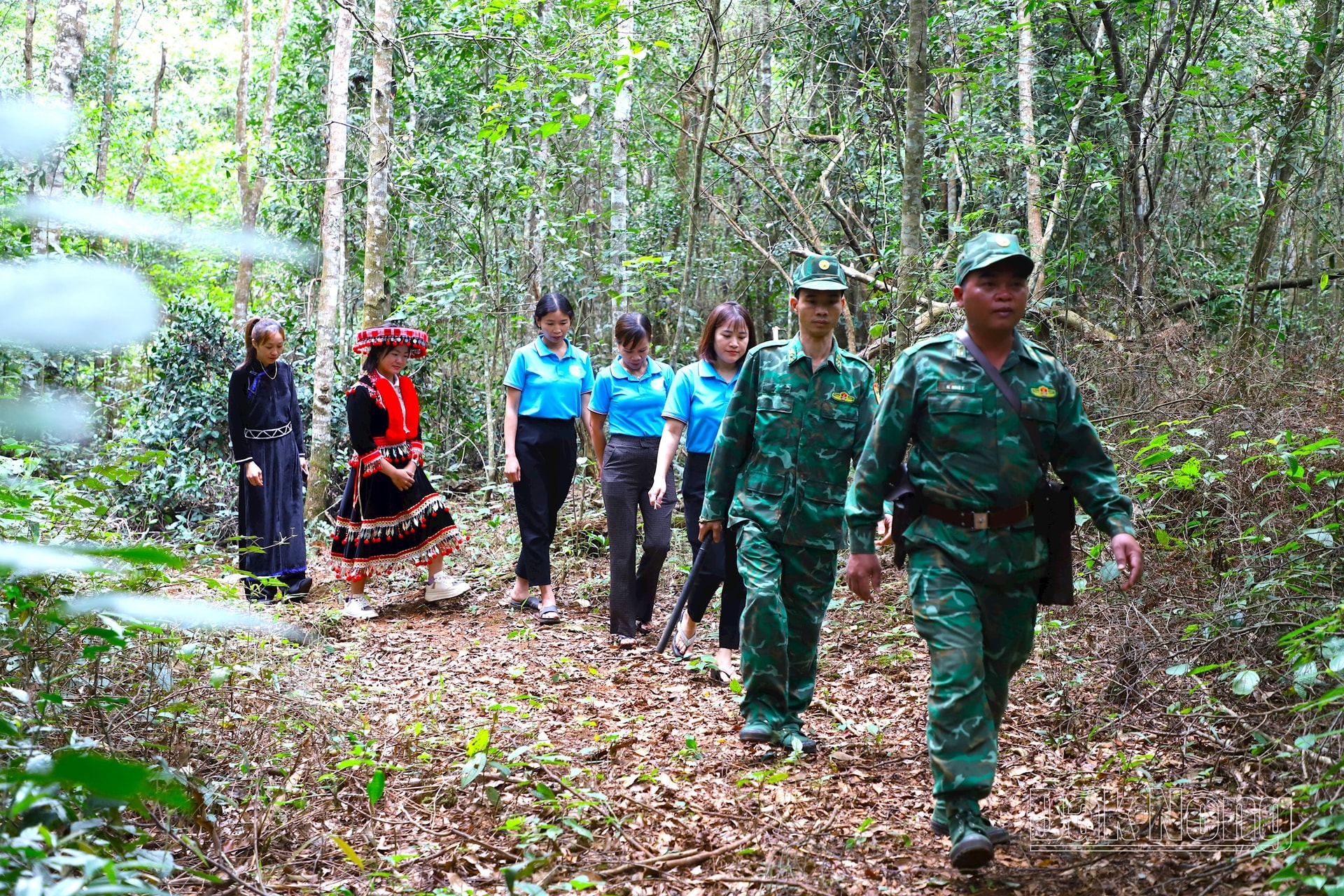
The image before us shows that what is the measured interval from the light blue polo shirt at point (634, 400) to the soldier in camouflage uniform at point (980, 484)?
337 cm

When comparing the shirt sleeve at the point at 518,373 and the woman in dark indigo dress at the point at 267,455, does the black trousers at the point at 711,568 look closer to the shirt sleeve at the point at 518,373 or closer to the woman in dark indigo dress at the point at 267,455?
the shirt sleeve at the point at 518,373

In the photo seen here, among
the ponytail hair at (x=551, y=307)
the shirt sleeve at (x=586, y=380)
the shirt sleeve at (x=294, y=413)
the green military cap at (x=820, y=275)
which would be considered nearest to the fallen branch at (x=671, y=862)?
the green military cap at (x=820, y=275)

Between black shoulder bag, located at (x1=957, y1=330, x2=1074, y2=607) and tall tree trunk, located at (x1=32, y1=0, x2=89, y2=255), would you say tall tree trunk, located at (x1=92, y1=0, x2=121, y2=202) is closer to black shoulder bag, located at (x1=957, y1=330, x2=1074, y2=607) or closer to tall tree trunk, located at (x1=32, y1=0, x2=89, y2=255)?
tall tree trunk, located at (x1=32, y1=0, x2=89, y2=255)

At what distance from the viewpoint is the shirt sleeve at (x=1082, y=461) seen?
3.80 metres

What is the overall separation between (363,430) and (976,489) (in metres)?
5.33

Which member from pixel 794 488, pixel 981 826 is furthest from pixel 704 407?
pixel 981 826

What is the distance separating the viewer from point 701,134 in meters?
9.34

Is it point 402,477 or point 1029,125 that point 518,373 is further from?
point 1029,125

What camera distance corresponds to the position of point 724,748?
5.02m

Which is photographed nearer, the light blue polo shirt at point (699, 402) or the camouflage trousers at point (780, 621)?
the camouflage trousers at point (780, 621)

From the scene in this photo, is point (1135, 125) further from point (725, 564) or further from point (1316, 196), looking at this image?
point (725, 564)

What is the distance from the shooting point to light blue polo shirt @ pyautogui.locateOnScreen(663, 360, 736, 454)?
650 cm

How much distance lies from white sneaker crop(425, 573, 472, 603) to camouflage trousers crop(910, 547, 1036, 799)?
5.37m

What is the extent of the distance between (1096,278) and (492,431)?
7.32 meters
